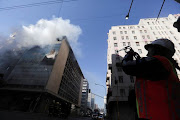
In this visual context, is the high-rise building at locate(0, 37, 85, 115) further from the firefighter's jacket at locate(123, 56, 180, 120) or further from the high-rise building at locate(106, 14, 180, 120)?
the firefighter's jacket at locate(123, 56, 180, 120)

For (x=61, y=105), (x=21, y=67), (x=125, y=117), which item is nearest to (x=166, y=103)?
(x=61, y=105)

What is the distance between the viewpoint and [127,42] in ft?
80.3

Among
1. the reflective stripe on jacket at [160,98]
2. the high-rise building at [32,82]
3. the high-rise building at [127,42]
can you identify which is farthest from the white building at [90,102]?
the reflective stripe on jacket at [160,98]

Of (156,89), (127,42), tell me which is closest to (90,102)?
(127,42)

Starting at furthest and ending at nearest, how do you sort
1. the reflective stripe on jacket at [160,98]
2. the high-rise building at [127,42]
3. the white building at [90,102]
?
the white building at [90,102]
the high-rise building at [127,42]
the reflective stripe on jacket at [160,98]

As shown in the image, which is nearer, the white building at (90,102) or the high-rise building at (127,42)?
the high-rise building at (127,42)

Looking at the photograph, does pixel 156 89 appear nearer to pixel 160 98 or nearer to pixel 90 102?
pixel 160 98

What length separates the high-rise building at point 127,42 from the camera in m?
17.2

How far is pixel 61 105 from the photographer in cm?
Answer: 1437

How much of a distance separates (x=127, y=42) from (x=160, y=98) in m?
26.3

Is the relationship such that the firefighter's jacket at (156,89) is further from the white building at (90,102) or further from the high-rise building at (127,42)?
the white building at (90,102)

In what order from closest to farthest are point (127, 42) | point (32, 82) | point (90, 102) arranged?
point (127, 42) < point (32, 82) < point (90, 102)

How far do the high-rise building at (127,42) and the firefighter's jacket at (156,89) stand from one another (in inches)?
658

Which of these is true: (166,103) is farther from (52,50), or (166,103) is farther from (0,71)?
(0,71)
